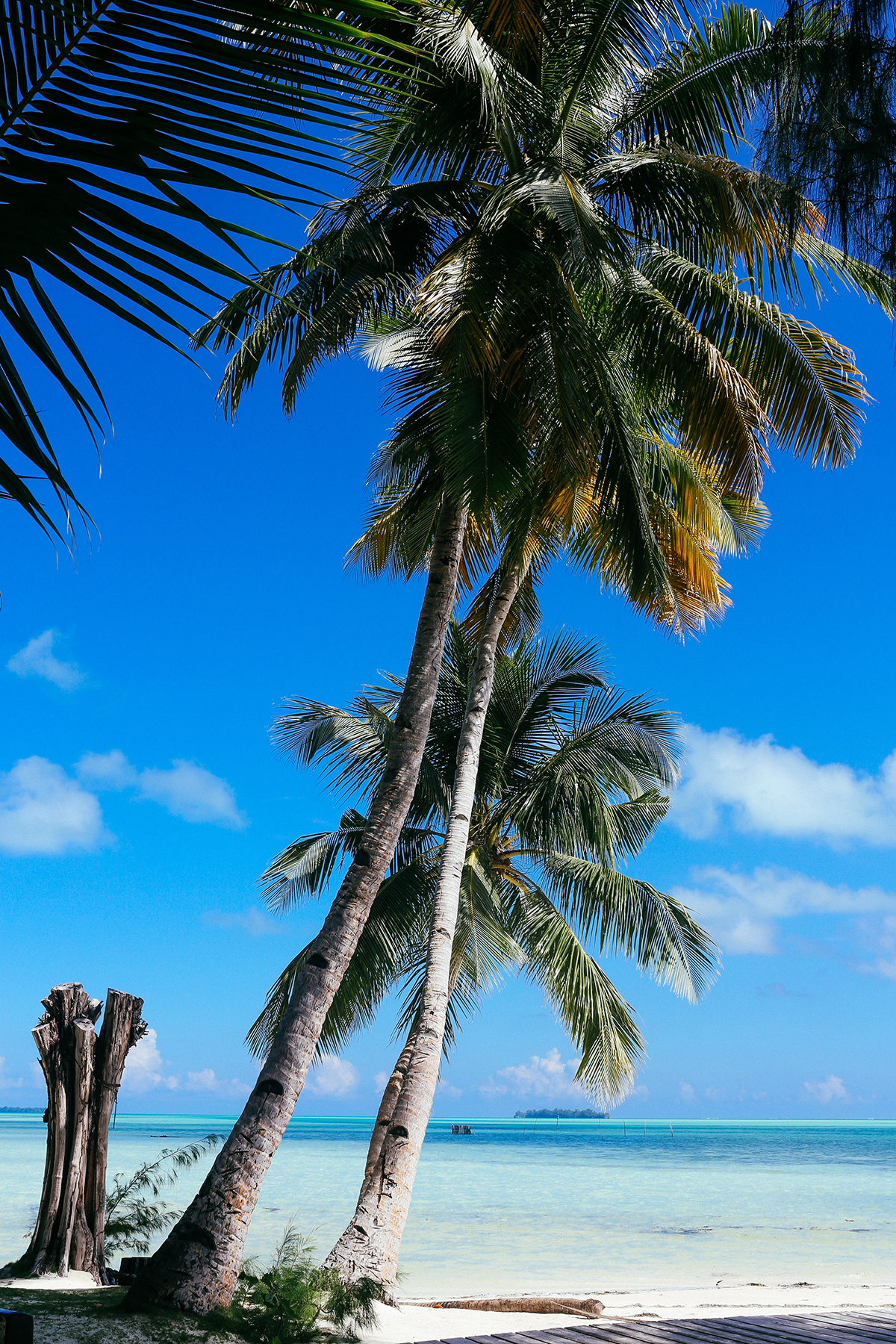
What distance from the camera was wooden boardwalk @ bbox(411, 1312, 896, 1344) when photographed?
564cm

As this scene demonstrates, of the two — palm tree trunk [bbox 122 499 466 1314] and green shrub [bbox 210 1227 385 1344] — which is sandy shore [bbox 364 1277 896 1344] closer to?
green shrub [bbox 210 1227 385 1344]

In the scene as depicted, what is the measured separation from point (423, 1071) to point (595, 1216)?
57.6 ft

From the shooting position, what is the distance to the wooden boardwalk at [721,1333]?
5.64 m

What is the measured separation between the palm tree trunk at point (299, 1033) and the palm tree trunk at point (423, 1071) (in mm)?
1269

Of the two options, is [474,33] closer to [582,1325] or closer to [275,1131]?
[275,1131]

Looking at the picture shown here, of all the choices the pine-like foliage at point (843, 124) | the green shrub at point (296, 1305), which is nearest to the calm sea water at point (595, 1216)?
the green shrub at point (296, 1305)

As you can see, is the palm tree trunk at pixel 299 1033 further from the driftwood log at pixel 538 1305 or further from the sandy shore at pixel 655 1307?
the driftwood log at pixel 538 1305

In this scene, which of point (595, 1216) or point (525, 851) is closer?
point (525, 851)

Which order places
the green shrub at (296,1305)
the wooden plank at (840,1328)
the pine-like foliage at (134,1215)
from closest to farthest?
the wooden plank at (840,1328), the green shrub at (296,1305), the pine-like foliage at (134,1215)

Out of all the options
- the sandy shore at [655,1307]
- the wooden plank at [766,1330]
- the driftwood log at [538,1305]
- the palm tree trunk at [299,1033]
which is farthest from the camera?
the driftwood log at [538,1305]

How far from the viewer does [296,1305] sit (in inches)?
256

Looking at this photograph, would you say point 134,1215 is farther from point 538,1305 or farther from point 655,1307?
point 655,1307

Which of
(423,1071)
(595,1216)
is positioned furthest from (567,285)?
(595,1216)

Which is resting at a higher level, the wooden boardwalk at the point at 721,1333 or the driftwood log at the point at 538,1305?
the wooden boardwalk at the point at 721,1333
